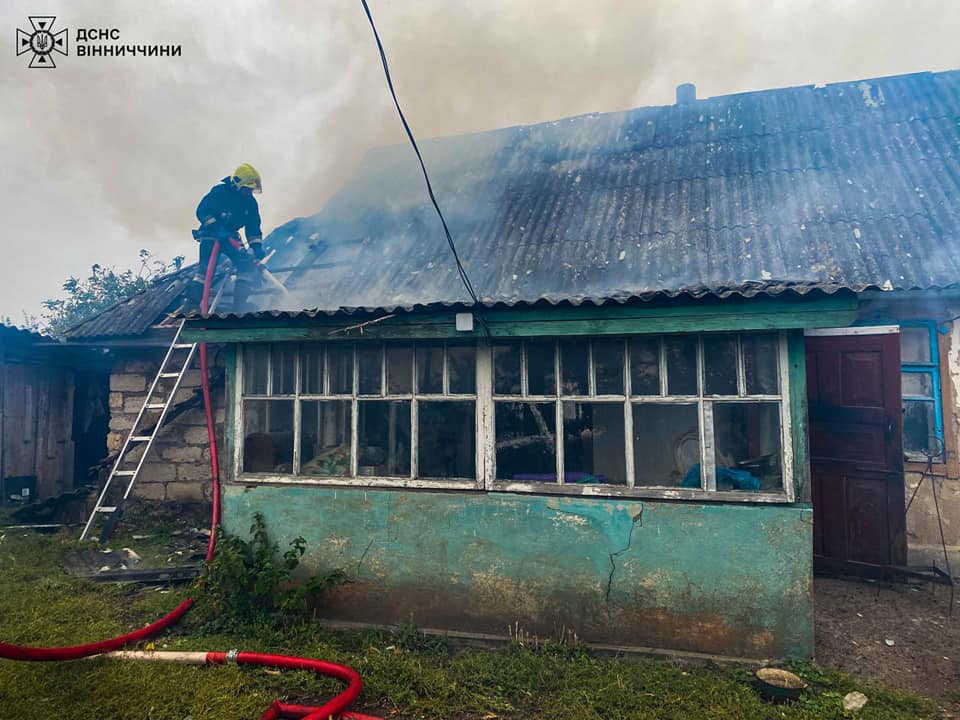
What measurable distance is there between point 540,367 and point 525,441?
67 centimetres

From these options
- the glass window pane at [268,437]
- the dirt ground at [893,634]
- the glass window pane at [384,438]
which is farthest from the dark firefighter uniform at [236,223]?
the dirt ground at [893,634]

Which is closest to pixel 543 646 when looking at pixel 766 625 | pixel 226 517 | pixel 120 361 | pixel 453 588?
pixel 453 588

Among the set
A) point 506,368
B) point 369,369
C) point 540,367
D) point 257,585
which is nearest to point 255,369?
point 369,369

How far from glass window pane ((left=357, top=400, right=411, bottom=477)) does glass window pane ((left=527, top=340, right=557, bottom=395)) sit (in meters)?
1.21

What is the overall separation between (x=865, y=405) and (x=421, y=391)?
5.05 m

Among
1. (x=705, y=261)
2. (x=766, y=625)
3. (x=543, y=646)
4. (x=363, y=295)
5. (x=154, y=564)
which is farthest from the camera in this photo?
(x=363, y=295)

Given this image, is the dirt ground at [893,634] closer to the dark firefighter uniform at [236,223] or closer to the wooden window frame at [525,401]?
the wooden window frame at [525,401]

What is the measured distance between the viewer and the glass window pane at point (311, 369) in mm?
5172

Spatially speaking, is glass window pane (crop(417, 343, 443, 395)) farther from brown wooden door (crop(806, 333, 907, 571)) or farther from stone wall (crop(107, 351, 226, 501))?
brown wooden door (crop(806, 333, 907, 571))

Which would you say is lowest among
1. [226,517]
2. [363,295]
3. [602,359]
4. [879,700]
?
[879,700]

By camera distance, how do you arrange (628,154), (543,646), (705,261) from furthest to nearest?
(628,154) → (705,261) → (543,646)

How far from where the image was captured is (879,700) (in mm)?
3699

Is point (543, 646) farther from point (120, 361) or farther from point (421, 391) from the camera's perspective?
point (120, 361)

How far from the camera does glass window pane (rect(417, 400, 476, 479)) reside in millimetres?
4949
